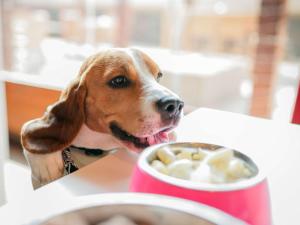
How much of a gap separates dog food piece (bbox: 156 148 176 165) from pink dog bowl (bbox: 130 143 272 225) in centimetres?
3

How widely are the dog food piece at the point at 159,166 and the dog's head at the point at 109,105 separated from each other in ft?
1.15

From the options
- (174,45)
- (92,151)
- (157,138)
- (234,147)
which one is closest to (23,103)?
(174,45)

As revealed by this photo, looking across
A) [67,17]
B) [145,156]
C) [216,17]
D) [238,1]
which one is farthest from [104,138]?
[67,17]

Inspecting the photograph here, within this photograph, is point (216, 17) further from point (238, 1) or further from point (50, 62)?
point (50, 62)

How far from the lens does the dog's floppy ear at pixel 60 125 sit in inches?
29.9

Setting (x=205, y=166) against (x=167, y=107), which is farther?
(x=167, y=107)

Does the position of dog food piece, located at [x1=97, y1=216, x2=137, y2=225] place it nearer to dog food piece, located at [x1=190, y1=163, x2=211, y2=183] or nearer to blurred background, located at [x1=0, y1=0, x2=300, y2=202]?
dog food piece, located at [x1=190, y1=163, x2=211, y2=183]

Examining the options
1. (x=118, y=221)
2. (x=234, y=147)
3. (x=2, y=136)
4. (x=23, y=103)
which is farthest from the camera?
(x=23, y=103)

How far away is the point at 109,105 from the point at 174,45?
1777 millimetres

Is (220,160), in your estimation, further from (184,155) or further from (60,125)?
(60,125)

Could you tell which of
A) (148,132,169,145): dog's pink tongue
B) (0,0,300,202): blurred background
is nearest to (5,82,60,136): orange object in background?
(0,0,300,202): blurred background

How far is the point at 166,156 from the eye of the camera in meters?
0.38

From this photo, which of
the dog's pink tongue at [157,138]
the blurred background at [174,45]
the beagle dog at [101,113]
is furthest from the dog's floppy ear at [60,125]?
the blurred background at [174,45]

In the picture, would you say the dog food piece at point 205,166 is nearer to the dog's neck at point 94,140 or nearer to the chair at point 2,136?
the dog's neck at point 94,140
